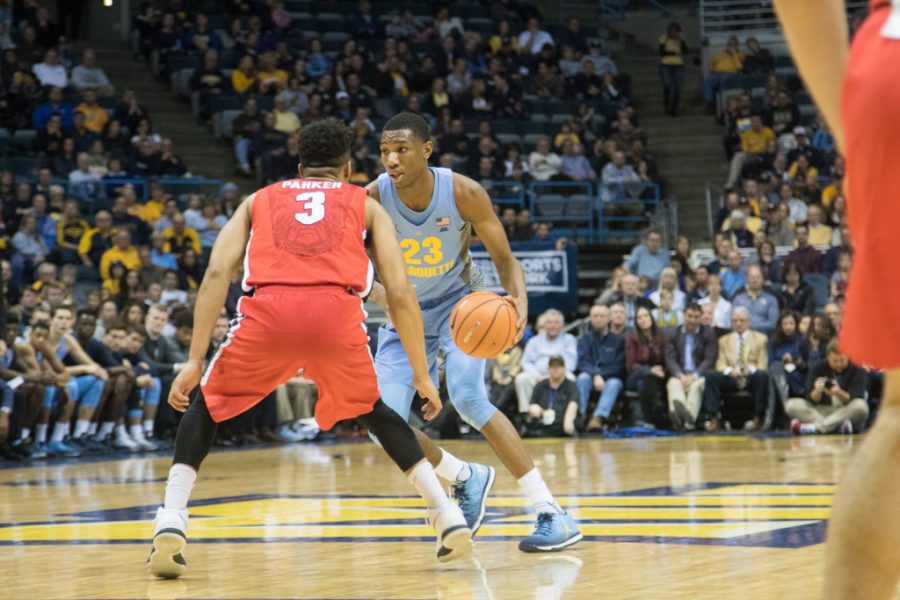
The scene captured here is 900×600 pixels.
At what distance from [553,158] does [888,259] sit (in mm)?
17067

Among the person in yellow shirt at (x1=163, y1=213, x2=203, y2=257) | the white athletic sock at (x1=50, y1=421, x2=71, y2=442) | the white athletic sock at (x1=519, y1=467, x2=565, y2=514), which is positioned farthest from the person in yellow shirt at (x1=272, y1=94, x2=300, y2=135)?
the white athletic sock at (x1=519, y1=467, x2=565, y2=514)

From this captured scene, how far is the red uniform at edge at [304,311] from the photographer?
4.96 meters

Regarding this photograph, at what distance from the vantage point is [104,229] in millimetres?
15242

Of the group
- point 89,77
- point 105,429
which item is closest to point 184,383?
point 105,429

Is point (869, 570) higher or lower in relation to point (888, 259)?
lower

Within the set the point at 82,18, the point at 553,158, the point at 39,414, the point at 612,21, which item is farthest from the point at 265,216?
the point at 612,21

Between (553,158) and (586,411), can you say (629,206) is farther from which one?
(586,411)

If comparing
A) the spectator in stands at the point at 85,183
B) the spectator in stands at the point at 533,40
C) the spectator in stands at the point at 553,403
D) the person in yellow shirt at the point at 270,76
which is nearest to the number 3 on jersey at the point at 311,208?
the spectator in stands at the point at 553,403

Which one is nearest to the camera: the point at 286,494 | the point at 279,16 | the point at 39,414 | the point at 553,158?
the point at 286,494

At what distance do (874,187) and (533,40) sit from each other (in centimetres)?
2071

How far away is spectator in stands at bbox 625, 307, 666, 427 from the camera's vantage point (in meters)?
14.2

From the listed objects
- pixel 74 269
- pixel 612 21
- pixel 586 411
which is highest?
pixel 612 21

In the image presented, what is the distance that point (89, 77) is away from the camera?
18875 millimetres

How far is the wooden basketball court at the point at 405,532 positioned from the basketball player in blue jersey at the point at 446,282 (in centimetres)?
28
